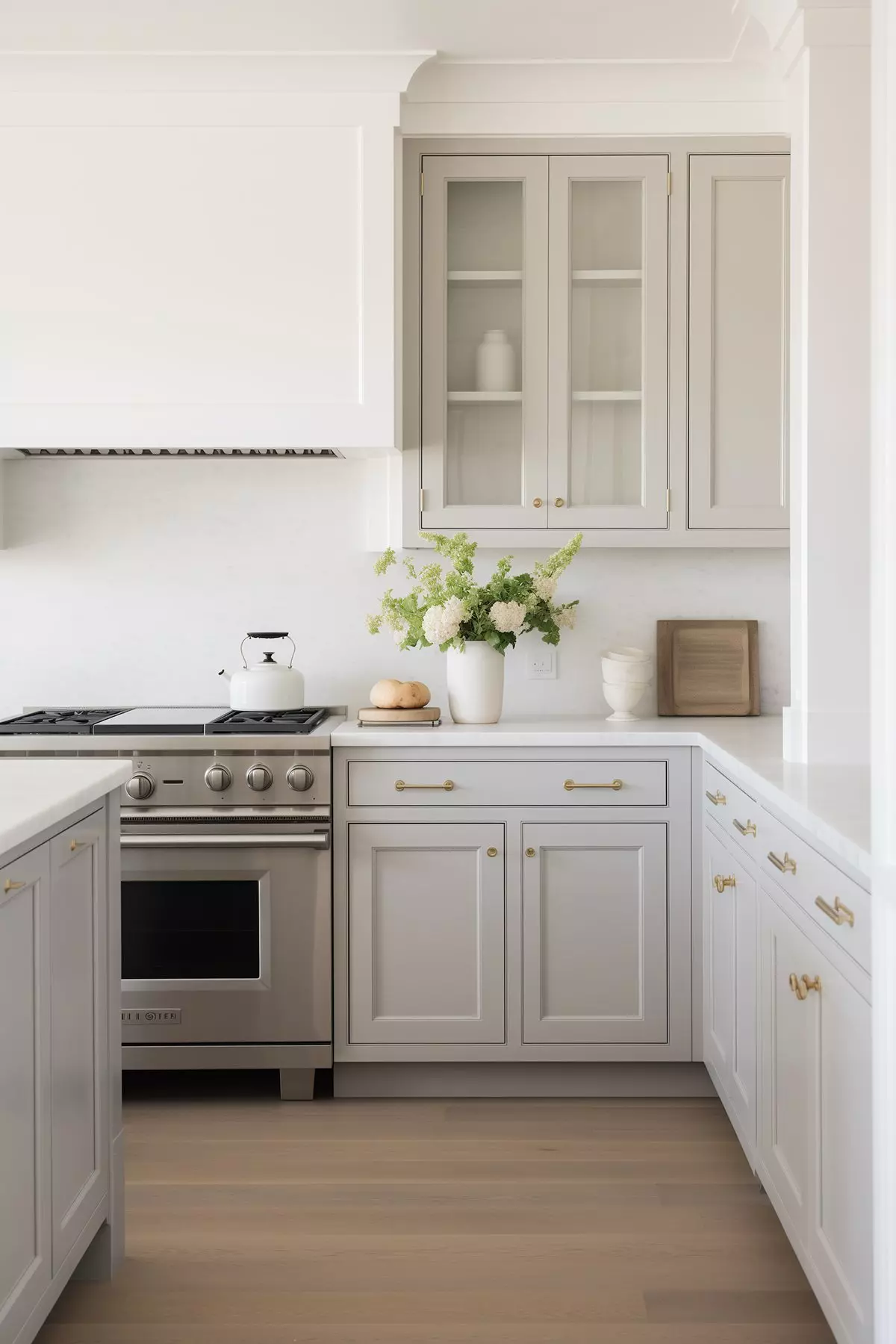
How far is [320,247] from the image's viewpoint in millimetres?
2900

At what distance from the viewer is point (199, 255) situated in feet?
9.52

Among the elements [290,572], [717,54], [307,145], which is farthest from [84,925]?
[717,54]

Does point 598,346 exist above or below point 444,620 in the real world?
above

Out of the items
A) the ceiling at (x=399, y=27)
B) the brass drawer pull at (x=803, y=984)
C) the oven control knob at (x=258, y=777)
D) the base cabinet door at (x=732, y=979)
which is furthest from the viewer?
the oven control knob at (x=258, y=777)

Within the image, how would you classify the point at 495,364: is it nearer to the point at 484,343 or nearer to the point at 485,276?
the point at 484,343

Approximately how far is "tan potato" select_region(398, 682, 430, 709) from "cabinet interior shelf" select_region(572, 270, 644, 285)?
1191 millimetres

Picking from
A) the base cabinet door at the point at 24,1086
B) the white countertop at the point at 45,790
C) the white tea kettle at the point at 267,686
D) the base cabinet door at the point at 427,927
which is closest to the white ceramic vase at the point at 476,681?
the base cabinet door at the point at 427,927

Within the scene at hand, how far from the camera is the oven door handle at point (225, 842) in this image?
277 centimetres

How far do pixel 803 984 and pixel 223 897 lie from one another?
1.53m

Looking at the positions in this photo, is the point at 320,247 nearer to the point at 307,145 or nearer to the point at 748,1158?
the point at 307,145

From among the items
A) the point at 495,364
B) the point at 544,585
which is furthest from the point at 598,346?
the point at 544,585

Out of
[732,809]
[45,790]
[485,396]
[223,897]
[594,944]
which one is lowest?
[594,944]

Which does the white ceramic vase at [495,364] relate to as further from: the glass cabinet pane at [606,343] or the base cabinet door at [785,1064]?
the base cabinet door at [785,1064]

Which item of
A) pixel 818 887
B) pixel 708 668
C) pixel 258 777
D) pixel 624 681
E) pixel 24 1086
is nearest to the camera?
pixel 24 1086
